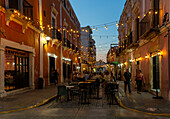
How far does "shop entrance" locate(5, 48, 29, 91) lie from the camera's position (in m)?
10.5

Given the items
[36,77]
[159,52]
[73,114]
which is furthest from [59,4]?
[73,114]

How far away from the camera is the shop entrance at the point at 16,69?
1050 centimetres

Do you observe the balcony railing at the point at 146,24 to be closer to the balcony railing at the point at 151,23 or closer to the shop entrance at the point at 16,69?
the balcony railing at the point at 151,23

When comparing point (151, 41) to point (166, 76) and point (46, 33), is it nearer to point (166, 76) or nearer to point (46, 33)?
point (166, 76)

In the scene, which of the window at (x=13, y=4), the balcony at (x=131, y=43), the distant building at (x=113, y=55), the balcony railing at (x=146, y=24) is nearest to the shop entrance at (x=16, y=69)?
the window at (x=13, y=4)

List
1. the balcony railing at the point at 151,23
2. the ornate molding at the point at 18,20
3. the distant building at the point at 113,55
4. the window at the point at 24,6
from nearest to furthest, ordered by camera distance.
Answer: the balcony railing at the point at 151,23, the ornate molding at the point at 18,20, the window at the point at 24,6, the distant building at the point at 113,55

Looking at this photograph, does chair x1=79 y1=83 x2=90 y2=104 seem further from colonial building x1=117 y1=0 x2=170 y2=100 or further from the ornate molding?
the ornate molding

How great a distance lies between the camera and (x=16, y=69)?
11.4 m

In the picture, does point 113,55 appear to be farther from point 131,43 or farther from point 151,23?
point 151,23

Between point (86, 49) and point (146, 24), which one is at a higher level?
point (86, 49)

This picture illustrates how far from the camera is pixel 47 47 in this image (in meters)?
16.4

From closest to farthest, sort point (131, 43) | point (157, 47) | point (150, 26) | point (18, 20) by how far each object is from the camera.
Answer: point (157, 47), point (150, 26), point (18, 20), point (131, 43)

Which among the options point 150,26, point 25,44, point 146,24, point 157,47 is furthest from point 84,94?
point 146,24

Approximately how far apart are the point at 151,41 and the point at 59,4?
1309 cm
